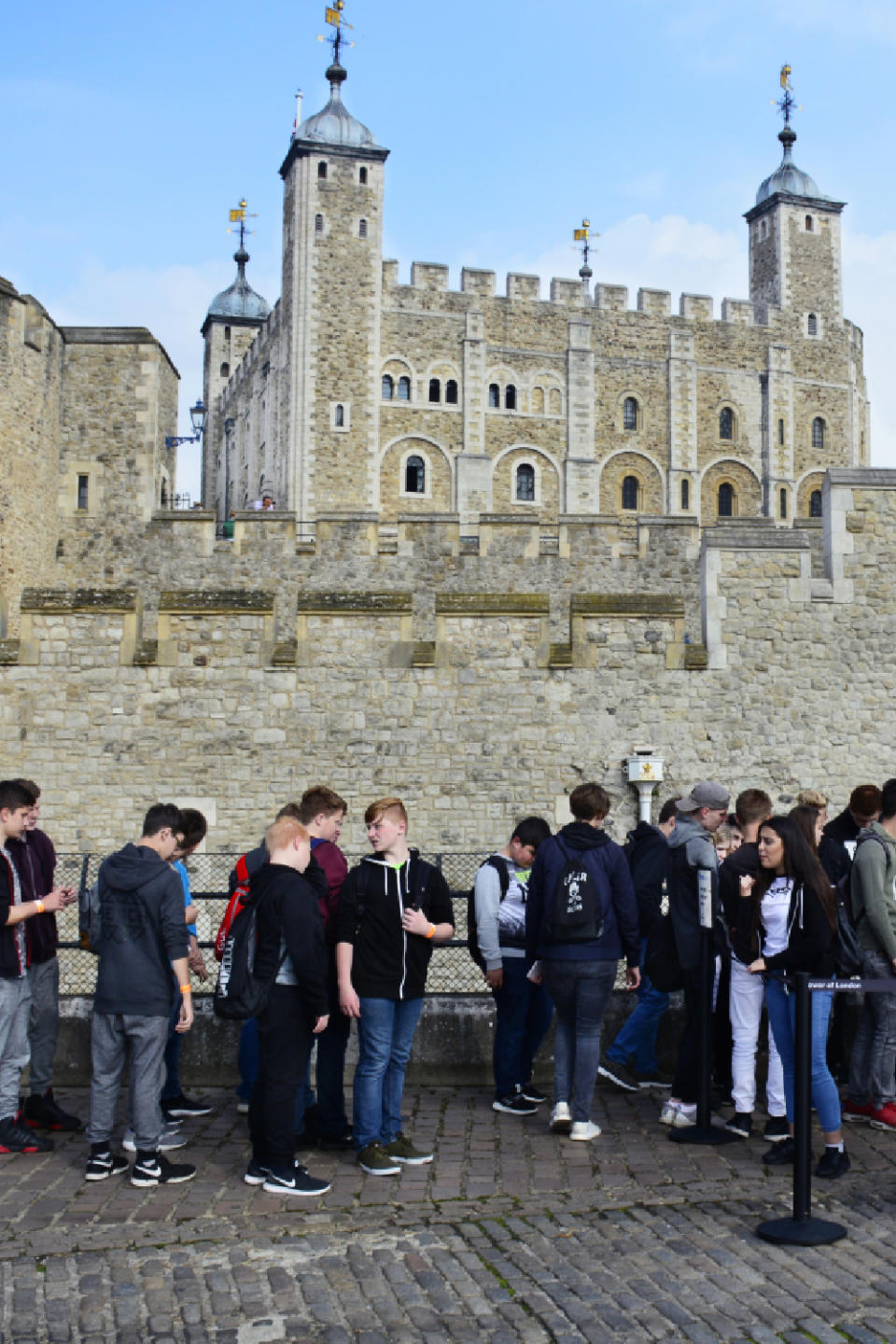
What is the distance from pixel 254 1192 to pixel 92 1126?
800 mm

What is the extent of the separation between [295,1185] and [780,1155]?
2.20 m

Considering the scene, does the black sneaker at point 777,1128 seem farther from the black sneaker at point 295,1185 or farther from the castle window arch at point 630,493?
the castle window arch at point 630,493

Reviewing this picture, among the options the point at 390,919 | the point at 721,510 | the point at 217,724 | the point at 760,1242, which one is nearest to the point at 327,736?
the point at 217,724

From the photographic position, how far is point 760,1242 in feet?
15.8

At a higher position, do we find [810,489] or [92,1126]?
[810,489]

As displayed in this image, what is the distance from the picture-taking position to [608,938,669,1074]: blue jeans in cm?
703

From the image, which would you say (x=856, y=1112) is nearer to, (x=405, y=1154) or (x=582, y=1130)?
(x=582, y=1130)

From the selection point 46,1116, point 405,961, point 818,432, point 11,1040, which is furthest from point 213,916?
point 818,432

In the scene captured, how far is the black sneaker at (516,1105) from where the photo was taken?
6516 millimetres

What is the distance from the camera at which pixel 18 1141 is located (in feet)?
19.1

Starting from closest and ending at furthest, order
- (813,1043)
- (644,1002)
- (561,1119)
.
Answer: (813,1043)
(561,1119)
(644,1002)

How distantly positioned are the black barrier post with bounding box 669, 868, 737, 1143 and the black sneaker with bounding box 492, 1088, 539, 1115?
0.75 metres

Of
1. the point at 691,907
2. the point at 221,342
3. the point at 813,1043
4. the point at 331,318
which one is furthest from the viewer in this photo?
the point at 221,342

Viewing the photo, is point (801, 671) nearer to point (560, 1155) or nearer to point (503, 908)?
point (503, 908)
